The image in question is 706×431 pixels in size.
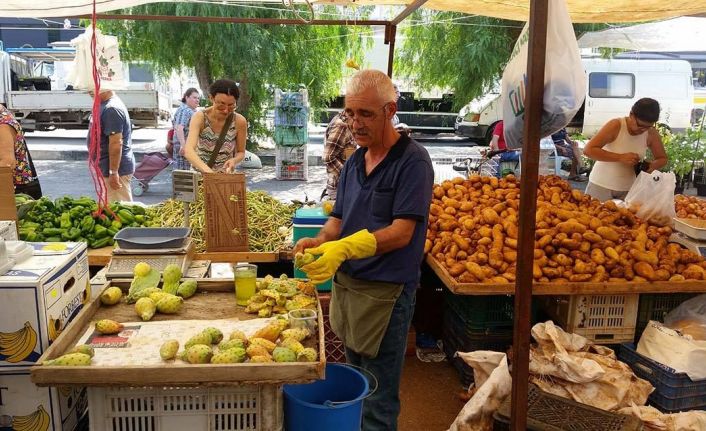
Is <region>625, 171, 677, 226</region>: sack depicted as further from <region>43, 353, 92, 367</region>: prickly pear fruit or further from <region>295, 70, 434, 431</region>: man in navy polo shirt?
<region>43, 353, 92, 367</region>: prickly pear fruit

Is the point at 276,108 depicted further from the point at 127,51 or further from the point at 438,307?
the point at 438,307

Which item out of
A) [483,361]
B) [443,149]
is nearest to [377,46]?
[443,149]

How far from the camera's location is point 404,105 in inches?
830

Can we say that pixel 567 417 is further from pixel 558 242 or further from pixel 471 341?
pixel 558 242

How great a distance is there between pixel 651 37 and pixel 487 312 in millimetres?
8761

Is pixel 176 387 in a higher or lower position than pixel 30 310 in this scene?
lower

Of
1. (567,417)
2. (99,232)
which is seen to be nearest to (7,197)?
(99,232)

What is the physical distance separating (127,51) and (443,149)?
32.4 feet

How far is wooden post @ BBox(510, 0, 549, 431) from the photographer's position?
7.20 ft

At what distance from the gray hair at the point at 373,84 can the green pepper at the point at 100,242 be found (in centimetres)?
256

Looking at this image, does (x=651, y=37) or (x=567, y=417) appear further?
(x=651, y=37)

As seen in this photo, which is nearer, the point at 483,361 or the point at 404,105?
the point at 483,361

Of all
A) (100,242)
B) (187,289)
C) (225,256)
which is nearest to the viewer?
(187,289)

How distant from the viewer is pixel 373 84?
2510 mm
